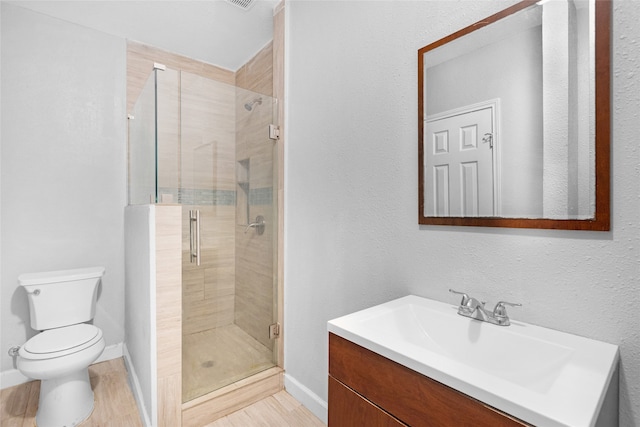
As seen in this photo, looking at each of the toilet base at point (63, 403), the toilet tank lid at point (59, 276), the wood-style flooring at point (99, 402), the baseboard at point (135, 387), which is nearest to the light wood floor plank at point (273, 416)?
the baseboard at point (135, 387)

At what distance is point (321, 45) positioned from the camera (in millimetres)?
1802

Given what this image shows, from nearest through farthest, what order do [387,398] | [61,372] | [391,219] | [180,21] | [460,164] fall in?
[387,398] < [460,164] < [391,219] < [61,372] < [180,21]

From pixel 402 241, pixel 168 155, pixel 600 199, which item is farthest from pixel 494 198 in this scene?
pixel 168 155

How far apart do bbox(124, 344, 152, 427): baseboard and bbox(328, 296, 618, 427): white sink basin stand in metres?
1.36

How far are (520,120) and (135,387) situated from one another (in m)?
2.47

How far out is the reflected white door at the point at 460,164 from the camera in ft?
3.58

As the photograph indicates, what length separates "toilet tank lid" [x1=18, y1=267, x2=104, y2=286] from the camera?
1.95 m

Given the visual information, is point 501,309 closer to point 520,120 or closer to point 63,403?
point 520,120

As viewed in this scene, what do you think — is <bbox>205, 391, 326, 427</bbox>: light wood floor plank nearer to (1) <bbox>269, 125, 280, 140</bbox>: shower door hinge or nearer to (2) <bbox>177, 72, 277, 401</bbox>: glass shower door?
(2) <bbox>177, 72, 277, 401</bbox>: glass shower door

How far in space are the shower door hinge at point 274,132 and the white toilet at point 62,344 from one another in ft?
5.18

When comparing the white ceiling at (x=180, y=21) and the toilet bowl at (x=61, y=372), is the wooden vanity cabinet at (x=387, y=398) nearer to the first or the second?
the toilet bowl at (x=61, y=372)

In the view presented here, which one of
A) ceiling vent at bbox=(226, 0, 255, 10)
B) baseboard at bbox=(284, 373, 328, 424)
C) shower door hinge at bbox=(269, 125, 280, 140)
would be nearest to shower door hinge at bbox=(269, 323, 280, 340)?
baseboard at bbox=(284, 373, 328, 424)

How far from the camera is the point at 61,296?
2.03 metres

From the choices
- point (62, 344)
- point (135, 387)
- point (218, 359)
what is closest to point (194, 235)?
point (218, 359)
